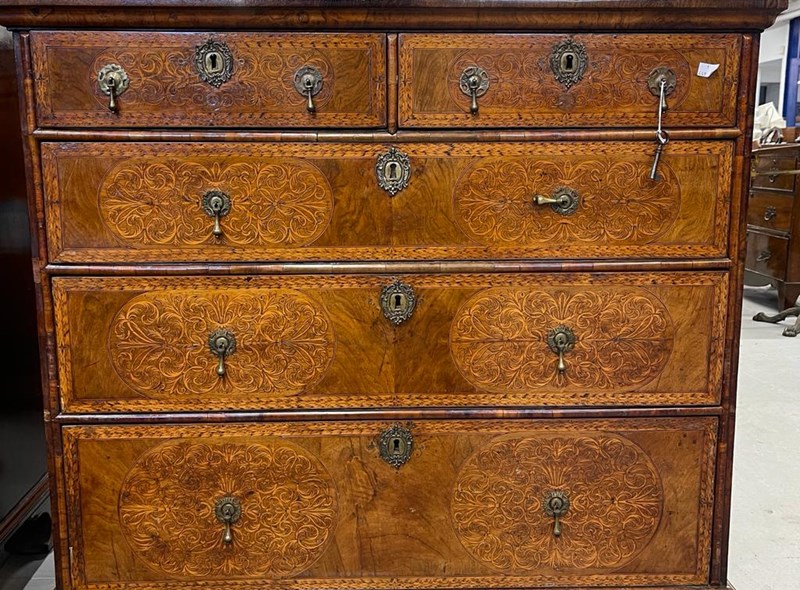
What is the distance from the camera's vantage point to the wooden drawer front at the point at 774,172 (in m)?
4.41

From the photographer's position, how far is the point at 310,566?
1.49 meters

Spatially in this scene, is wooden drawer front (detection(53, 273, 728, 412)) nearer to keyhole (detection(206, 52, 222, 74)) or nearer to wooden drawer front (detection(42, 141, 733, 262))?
wooden drawer front (detection(42, 141, 733, 262))

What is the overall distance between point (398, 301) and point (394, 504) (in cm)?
43

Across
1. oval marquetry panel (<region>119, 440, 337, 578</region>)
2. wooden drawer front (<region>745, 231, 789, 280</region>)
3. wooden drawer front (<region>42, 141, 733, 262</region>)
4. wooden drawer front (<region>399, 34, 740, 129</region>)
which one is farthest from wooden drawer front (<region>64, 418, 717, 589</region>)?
wooden drawer front (<region>745, 231, 789, 280</region>)

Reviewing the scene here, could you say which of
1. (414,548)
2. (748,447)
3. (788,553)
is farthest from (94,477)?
(748,447)

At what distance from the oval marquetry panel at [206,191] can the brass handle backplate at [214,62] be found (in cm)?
15

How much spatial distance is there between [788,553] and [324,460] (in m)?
1.32

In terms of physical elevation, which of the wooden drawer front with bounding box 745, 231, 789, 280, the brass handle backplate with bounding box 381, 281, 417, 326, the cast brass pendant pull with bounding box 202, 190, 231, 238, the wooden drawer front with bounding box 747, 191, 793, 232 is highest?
the cast brass pendant pull with bounding box 202, 190, 231, 238

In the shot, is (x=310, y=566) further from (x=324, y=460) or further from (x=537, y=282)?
(x=537, y=282)

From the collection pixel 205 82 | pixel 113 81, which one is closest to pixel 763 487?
pixel 205 82

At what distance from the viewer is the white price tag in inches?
53.5

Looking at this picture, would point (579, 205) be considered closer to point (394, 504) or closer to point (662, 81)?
point (662, 81)

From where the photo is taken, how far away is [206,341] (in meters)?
1.42

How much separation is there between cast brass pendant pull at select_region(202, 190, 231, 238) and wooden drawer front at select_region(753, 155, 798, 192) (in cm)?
404
